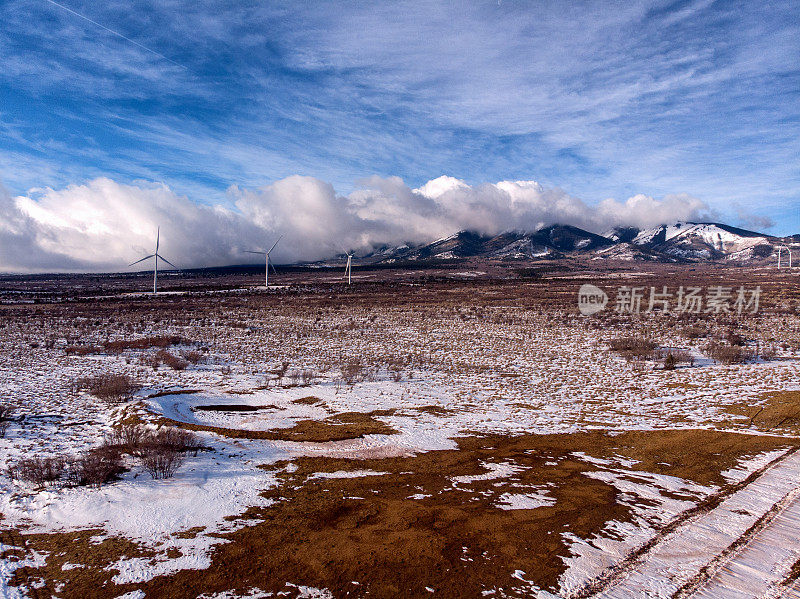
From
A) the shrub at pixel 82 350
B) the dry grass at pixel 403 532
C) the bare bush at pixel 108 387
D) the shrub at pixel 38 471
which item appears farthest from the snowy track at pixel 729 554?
the shrub at pixel 82 350

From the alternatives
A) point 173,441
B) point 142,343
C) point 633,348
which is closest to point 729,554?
point 173,441

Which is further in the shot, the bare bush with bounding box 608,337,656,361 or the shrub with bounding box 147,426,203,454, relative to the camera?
the bare bush with bounding box 608,337,656,361

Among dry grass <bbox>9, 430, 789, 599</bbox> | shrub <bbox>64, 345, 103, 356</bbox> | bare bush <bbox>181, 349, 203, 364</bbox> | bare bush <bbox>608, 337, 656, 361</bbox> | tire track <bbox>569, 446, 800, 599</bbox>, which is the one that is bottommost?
shrub <bbox>64, 345, 103, 356</bbox>

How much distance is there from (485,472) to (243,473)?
17.8ft

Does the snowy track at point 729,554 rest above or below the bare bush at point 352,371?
above

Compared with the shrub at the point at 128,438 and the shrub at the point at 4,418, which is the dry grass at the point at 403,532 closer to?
the shrub at the point at 128,438

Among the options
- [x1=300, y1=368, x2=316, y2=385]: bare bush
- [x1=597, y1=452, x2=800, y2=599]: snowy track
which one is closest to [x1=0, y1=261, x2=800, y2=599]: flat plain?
[x1=597, y1=452, x2=800, y2=599]: snowy track

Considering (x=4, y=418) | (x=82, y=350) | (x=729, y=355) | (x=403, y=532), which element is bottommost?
(x=82, y=350)

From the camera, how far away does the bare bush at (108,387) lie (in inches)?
622

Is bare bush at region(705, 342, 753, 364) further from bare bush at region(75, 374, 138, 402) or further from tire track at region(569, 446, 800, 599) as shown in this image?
bare bush at region(75, 374, 138, 402)

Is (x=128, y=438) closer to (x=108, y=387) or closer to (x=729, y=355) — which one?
(x=108, y=387)

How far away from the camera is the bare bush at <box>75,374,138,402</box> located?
1580cm

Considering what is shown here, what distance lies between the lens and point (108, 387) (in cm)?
1616

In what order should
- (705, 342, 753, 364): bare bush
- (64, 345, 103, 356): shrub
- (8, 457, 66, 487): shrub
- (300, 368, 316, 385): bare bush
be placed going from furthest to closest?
1. (64, 345, 103, 356): shrub
2. (705, 342, 753, 364): bare bush
3. (300, 368, 316, 385): bare bush
4. (8, 457, 66, 487): shrub
